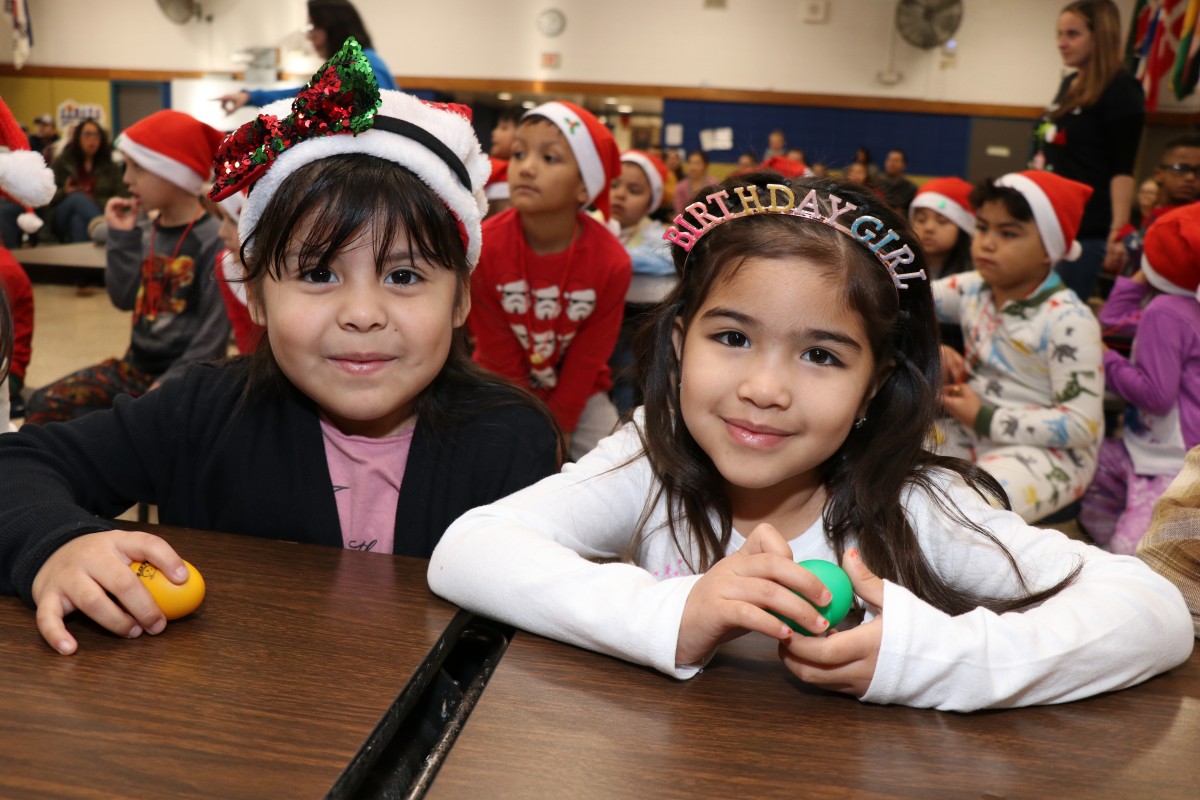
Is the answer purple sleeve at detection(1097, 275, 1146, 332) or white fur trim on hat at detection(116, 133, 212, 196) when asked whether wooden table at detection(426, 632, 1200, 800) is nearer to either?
purple sleeve at detection(1097, 275, 1146, 332)

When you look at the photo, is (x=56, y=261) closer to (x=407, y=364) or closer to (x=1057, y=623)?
(x=407, y=364)

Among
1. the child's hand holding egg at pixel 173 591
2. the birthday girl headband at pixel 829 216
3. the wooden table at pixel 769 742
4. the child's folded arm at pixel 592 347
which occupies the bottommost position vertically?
the child's folded arm at pixel 592 347

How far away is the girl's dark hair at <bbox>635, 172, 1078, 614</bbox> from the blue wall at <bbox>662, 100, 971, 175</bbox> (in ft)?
34.7

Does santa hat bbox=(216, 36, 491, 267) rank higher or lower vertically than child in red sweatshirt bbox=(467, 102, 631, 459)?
higher

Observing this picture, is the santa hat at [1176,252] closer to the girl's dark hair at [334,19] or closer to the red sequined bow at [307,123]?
the red sequined bow at [307,123]

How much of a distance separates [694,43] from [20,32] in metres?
8.87

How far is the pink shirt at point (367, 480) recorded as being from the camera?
151cm

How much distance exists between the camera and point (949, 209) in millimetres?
4016

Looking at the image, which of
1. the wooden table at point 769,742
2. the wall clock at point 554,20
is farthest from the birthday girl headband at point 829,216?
the wall clock at point 554,20

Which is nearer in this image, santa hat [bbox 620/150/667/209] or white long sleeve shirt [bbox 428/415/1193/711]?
white long sleeve shirt [bbox 428/415/1193/711]

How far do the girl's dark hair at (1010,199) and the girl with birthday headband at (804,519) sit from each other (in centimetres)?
194

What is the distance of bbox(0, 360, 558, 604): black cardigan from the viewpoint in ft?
4.57

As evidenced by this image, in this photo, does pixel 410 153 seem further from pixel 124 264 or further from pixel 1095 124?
pixel 1095 124

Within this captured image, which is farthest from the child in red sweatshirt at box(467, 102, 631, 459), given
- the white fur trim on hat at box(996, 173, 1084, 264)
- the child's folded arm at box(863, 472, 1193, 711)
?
the child's folded arm at box(863, 472, 1193, 711)
